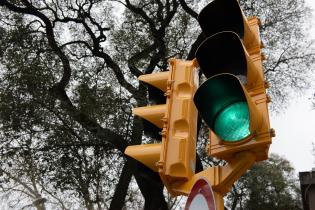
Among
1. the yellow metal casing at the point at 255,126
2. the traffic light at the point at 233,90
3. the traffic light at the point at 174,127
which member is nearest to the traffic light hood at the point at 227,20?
the traffic light at the point at 233,90

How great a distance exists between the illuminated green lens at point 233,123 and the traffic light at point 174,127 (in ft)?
1.00

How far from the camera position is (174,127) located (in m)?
2.54

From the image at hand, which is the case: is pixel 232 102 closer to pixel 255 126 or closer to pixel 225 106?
pixel 225 106

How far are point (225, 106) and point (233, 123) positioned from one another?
0.32ft

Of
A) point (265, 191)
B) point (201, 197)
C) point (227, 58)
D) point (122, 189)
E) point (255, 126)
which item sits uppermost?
point (265, 191)

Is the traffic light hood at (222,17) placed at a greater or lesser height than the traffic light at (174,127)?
greater

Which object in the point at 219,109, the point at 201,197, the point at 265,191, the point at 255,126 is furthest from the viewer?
the point at 265,191

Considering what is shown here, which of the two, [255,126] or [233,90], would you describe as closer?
[255,126]

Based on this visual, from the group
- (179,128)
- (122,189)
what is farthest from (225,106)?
(122,189)

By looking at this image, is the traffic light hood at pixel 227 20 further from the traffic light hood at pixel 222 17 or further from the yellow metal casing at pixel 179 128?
the yellow metal casing at pixel 179 128

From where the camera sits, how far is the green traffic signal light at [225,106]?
207cm

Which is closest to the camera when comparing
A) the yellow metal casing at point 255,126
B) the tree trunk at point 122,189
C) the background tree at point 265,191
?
the yellow metal casing at point 255,126

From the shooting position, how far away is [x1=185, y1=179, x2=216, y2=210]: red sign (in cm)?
201

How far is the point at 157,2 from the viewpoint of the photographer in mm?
13500
